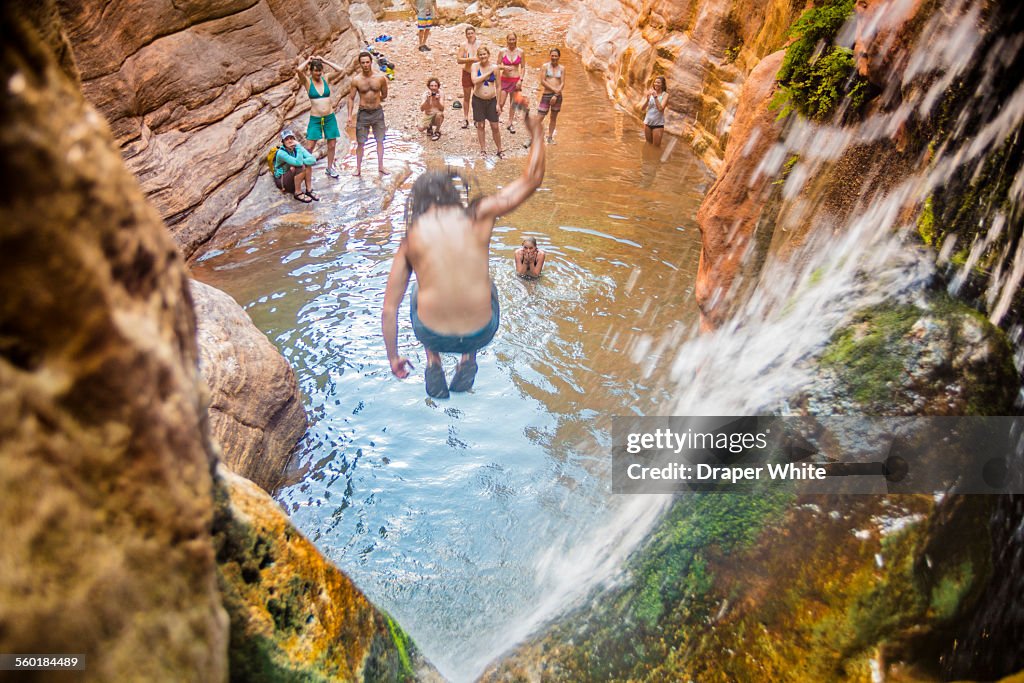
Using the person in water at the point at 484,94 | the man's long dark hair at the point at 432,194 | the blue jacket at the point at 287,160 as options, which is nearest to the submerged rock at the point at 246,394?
the man's long dark hair at the point at 432,194

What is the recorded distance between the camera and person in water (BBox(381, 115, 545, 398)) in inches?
156

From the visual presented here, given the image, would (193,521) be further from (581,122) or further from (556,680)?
(581,122)

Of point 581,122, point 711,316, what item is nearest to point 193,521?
point 711,316

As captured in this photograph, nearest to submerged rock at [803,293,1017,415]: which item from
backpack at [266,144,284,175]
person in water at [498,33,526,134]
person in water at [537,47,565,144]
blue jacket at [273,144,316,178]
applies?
blue jacket at [273,144,316,178]

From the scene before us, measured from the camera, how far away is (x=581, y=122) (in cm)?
1412

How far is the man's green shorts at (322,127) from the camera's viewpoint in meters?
10.3

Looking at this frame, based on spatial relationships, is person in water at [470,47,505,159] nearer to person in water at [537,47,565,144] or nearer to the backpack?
person in water at [537,47,565,144]

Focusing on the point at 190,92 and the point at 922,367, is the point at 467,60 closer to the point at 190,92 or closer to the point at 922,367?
the point at 190,92

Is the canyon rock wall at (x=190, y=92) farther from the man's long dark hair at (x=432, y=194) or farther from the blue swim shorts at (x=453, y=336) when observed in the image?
the man's long dark hair at (x=432, y=194)

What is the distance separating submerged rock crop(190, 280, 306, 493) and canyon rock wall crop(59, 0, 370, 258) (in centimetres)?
388

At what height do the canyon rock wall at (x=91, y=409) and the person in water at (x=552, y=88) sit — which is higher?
the canyon rock wall at (x=91, y=409)

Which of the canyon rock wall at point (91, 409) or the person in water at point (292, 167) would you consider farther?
the person in water at point (292, 167)

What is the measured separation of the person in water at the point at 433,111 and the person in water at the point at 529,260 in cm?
592

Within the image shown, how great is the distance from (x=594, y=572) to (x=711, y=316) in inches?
111
